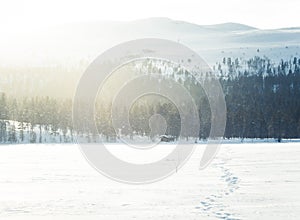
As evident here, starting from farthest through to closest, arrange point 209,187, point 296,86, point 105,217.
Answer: point 296,86 < point 209,187 < point 105,217

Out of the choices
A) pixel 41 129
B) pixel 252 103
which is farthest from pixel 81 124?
pixel 252 103

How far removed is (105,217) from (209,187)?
868 cm

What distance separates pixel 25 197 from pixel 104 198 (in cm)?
360

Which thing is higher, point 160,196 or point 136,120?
point 160,196

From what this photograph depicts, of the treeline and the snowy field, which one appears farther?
the treeline

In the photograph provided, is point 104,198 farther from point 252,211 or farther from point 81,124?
point 81,124

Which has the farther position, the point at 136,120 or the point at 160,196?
the point at 136,120

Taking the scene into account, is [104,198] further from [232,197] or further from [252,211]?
[252,211]

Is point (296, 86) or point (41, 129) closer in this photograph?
point (41, 129)

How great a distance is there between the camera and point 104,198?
2231cm

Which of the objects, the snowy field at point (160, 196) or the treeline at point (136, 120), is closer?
the snowy field at point (160, 196)

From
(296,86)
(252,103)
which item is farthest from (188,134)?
(296,86)

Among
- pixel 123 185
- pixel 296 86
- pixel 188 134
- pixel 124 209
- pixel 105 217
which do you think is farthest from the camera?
pixel 296 86

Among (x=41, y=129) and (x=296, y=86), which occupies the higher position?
(x=296, y=86)
